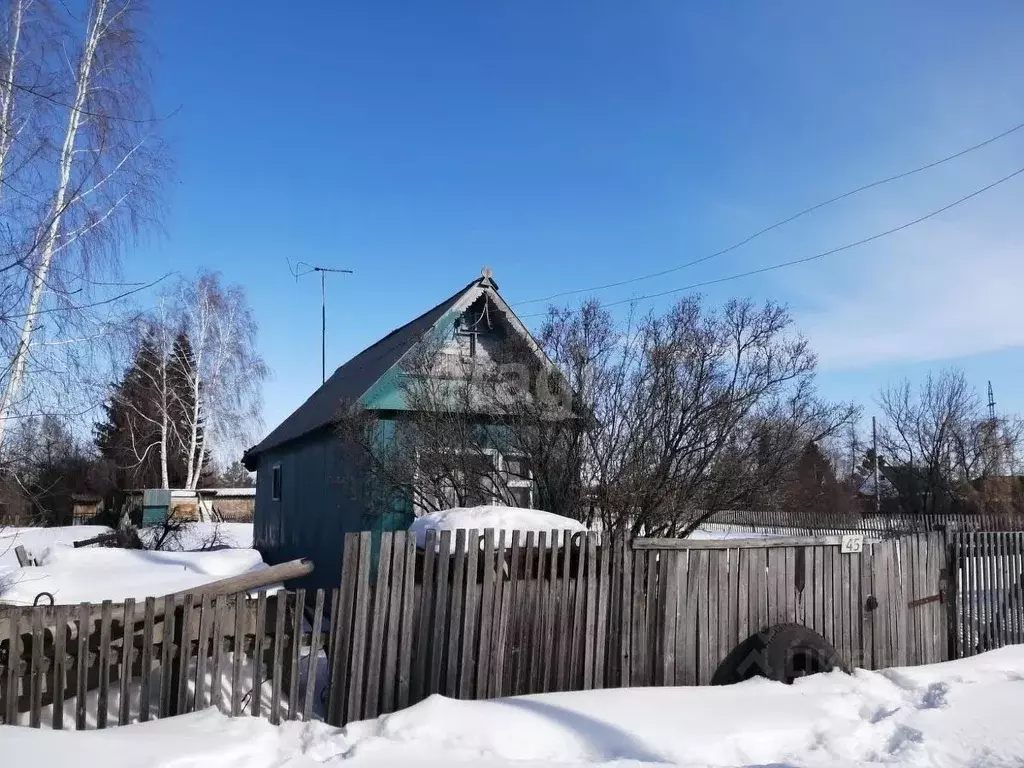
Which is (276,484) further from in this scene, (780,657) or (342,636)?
(780,657)

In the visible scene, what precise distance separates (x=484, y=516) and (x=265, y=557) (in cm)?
1318

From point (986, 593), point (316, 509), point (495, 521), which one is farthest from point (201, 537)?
point (986, 593)

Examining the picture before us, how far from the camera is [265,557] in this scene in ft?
61.2

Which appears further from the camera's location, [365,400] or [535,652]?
[365,400]

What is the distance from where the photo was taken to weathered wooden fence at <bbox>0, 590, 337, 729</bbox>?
15.9 feet

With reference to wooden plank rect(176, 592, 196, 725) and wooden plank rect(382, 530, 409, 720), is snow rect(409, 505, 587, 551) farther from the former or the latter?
wooden plank rect(176, 592, 196, 725)

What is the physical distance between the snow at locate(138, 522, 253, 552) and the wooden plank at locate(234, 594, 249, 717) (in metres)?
16.5

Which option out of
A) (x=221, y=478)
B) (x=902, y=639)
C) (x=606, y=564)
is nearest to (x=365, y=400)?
(x=606, y=564)

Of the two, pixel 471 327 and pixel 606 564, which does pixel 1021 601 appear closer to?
pixel 606 564

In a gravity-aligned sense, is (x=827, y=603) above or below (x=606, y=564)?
below

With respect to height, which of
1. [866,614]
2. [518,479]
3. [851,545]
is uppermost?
[518,479]

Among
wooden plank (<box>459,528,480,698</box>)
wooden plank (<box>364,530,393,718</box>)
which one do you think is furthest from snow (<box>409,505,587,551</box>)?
wooden plank (<box>364,530,393,718</box>)

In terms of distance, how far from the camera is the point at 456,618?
5762 millimetres

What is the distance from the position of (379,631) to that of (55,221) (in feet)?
16.8
